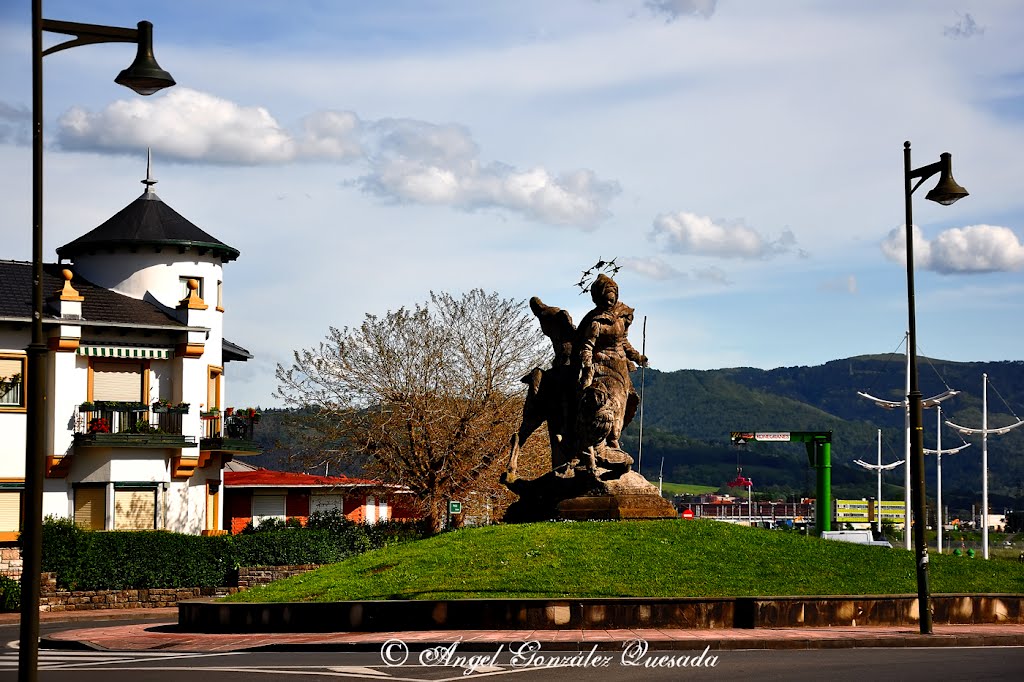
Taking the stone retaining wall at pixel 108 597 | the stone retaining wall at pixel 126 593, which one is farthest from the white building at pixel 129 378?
the stone retaining wall at pixel 108 597

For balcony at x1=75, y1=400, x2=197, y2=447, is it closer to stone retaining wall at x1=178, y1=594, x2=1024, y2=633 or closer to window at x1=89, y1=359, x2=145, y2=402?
window at x1=89, y1=359, x2=145, y2=402

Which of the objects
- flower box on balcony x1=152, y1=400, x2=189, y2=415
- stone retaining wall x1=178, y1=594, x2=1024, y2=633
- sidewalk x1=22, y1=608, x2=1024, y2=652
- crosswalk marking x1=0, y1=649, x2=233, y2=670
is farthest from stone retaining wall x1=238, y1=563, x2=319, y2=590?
stone retaining wall x1=178, y1=594, x2=1024, y2=633

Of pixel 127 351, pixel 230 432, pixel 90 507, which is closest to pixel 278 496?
pixel 230 432

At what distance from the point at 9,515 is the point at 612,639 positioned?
2660cm

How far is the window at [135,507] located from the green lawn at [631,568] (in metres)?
16.5

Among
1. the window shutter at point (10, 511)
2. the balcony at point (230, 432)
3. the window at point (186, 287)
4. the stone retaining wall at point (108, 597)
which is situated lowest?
the stone retaining wall at point (108, 597)

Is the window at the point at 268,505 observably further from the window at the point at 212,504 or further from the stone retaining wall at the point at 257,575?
the stone retaining wall at the point at 257,575

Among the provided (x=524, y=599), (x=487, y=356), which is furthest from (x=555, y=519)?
(x=487, y=356)

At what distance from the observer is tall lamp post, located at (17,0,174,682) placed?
1194 centimetres

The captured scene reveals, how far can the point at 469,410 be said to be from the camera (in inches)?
1895

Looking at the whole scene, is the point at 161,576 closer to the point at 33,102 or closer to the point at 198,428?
Result: the point at 198,428

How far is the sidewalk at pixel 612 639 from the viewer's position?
60.2 feet

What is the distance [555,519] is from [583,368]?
3.12 m

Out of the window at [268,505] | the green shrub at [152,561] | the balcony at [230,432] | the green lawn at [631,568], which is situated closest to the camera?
the green lawn at [631,568]
